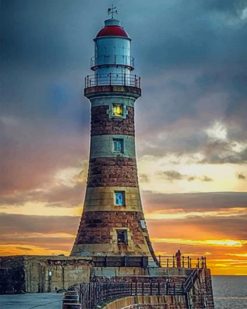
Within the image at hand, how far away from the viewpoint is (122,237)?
51000 millimetres

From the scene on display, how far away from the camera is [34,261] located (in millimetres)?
43812

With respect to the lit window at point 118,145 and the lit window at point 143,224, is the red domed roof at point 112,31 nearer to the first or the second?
the lit window at point 118,145

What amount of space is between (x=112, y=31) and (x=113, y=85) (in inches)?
114

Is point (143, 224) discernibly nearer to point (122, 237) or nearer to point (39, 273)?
point (122, 237)

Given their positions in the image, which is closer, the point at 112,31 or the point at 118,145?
the point at 118,145

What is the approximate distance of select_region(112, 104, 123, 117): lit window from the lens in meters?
51.8

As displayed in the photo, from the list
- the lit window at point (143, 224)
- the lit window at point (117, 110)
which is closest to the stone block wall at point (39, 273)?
the lit window at point (143, 224)

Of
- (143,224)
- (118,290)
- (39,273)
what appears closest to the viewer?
(118,290)

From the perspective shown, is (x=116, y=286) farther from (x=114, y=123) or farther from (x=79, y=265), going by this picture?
(x=114, y=123)

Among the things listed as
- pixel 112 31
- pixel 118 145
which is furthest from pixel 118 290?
pixel 112 31

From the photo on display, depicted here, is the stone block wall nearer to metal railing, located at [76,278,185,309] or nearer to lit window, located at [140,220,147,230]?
metal railing, located at [76,278,185,309]

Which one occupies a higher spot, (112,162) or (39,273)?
(112,162)

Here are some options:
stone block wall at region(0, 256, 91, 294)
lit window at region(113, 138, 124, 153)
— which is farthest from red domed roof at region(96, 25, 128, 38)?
stone block wall at region(0, 256, 91, 294)

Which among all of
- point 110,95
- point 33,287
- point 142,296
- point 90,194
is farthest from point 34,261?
point 110,95
